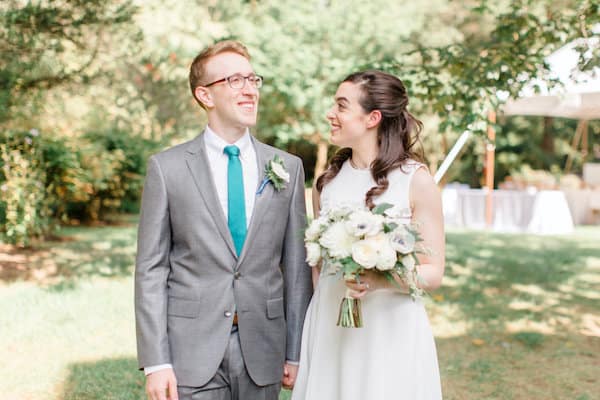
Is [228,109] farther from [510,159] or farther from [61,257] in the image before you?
[510,159]

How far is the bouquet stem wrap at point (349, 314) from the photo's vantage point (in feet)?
8.74

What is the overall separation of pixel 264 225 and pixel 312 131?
56.7 ft

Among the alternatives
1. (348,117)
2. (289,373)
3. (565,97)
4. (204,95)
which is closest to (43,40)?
(204,95)

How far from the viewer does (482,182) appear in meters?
24.5

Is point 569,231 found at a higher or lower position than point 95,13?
lower

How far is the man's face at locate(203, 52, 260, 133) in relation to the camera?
2754mm

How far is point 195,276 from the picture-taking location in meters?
2.71

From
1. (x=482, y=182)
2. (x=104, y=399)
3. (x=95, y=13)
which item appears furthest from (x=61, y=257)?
(x=482, y=182)

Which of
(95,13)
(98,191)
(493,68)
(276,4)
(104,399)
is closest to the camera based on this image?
(104,399)

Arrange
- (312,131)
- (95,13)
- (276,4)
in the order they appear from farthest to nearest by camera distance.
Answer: (312,131) < (276,4) < (95,13)

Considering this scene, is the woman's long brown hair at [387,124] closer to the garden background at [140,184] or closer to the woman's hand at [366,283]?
the woman's hand at [366,283]

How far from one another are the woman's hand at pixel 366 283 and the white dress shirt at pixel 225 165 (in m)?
0.51

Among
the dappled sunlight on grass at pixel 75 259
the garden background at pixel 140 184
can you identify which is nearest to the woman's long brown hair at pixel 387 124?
the garden background at pixel 140 184

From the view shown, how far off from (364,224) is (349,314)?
420 mm
